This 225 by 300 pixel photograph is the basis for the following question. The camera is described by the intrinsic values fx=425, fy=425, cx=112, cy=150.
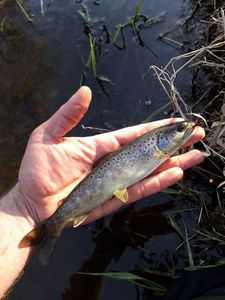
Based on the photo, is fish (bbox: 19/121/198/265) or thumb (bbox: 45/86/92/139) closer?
thumb (bbox: 45/86/92/139)

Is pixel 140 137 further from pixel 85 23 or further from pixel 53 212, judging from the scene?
pixel 85 23

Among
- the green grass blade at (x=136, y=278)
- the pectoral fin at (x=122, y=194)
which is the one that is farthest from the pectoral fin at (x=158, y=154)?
the green grass blade at (x=136, y=278)

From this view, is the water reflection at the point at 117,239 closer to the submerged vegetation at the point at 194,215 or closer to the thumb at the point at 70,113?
the submerged vegetation at the point at 194,215

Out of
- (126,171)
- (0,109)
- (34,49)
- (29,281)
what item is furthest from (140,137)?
(34,49)

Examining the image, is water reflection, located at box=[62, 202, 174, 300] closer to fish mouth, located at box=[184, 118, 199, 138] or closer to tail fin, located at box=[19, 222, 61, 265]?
tail fin, located at box=[19, 222, 61, 265]

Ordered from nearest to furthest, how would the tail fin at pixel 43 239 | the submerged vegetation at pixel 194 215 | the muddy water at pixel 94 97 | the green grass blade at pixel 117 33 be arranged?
1. the tail fin at pixel 43 239
2. the submerged vegetation at pixel 194 215
3. the muddy water at pixel 94 97
4. the green grass blade at pixel 117 33

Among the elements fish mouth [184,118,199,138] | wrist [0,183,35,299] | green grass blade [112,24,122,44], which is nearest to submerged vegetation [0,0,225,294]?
fish mouth [184,118,199,138]
